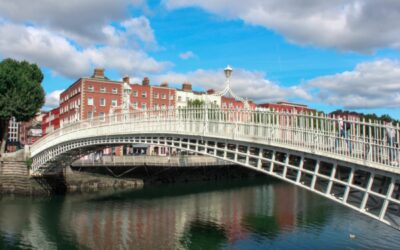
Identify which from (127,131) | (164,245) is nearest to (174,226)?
(164,245)

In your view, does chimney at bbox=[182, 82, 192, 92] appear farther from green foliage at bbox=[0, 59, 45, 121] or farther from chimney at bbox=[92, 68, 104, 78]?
green foliage at bbox=[0, 59, 45, 121]

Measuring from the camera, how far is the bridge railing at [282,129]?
12320 millimetres

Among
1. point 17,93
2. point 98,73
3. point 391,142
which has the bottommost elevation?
point 391,142

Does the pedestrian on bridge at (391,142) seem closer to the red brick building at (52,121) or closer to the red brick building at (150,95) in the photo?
the red brick building at (150,95)

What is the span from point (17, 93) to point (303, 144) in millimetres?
32023

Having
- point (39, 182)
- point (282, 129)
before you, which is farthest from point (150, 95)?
point (282, 129)

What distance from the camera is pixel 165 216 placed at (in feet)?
86.7

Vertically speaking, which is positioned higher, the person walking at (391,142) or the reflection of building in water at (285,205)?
the person walking at (391,142)

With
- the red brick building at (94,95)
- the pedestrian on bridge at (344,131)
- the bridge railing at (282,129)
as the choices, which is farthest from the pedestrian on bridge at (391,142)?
the red brick building at (94,95)

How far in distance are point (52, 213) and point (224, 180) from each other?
2548cm

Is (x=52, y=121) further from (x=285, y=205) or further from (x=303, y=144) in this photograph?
(x=303, y=144)

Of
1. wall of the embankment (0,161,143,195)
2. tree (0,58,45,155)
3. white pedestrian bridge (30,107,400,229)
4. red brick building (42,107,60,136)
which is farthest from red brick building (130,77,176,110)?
white pedestrian bridge (30,107,400,229)

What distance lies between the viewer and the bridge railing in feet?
40.4

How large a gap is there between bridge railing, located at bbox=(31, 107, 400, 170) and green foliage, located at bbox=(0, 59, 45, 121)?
16.6 m
